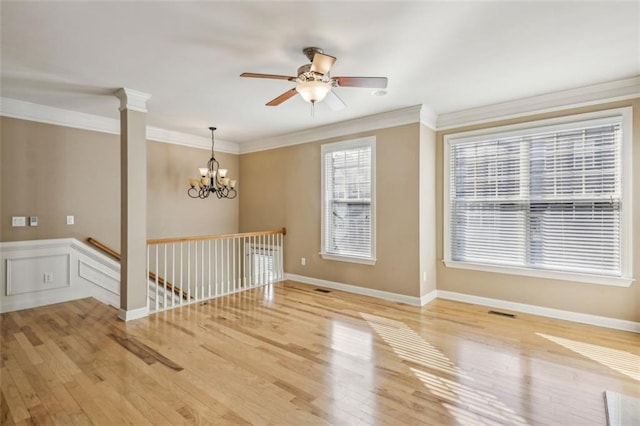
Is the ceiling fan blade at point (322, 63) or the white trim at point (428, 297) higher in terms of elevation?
the ceiling fan blade at point (322, 63)

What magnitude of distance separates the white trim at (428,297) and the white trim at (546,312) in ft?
0.26

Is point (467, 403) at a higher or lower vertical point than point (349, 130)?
lower

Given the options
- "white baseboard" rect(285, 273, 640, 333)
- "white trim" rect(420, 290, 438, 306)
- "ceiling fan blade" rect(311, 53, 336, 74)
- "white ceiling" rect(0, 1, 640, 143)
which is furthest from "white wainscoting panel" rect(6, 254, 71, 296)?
"white trim" rect(420, 290, 438, 306)

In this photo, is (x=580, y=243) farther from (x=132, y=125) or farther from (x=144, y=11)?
(x=132, y=125)

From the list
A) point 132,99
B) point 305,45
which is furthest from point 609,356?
point 132,99

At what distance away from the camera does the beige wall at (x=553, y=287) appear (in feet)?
11.4

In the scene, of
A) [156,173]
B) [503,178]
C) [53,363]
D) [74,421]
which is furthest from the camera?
[156,173]

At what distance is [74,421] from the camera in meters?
2.05

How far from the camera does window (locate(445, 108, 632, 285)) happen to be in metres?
3.57

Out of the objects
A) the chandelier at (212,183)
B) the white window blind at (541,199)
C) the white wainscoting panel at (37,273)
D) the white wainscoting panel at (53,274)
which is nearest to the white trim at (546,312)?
the white window blind at (541,199)

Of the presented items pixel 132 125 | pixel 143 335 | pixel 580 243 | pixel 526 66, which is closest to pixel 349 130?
pixel 526 66

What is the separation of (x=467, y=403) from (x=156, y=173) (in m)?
5.44

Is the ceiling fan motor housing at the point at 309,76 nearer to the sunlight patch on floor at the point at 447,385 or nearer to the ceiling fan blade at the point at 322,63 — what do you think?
the ceiling fan blade at the point at 322,63

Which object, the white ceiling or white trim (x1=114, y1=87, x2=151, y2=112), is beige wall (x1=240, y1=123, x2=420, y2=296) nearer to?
the white ceiling
